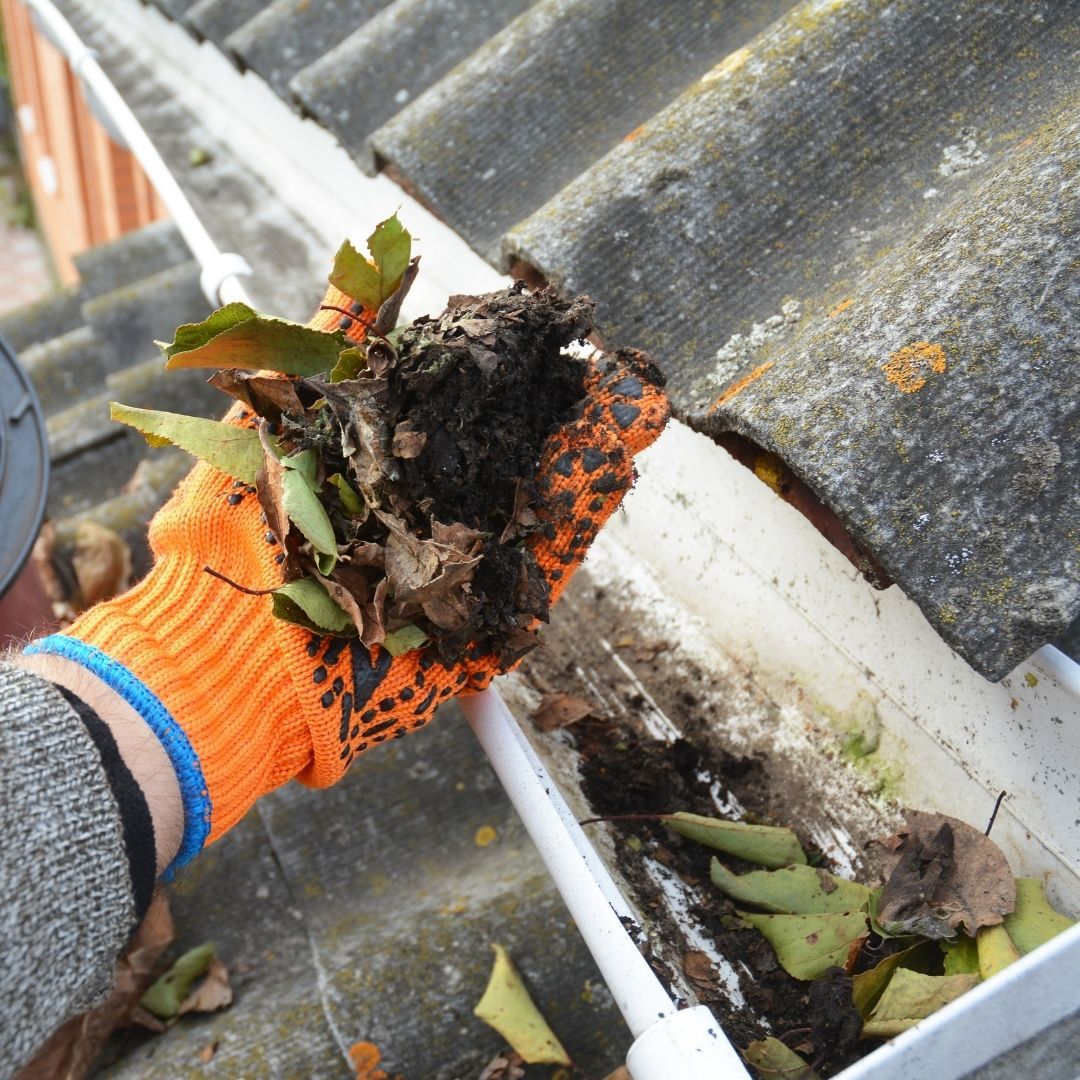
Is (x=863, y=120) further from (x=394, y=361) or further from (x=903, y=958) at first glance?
(x=903, y=958)

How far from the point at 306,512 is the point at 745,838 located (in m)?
0.68

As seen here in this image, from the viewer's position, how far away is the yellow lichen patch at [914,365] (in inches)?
40.6

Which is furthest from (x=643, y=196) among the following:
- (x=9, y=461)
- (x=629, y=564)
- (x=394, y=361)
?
(x=9, y=461)

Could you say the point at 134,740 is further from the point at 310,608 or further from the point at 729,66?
the point at 729,66

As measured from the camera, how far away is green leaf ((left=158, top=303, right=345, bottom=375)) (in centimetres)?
119

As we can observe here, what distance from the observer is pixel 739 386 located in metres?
1.19

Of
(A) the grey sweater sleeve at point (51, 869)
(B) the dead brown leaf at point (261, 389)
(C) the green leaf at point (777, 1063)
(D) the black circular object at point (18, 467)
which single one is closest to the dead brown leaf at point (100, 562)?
(D) the black circular object at point (18, 467)

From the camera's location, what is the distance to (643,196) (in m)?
1.40

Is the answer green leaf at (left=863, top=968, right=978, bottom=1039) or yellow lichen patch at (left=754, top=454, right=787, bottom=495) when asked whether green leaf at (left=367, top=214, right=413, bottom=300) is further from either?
green leaf at (left=863, top=968, right=978, bottom=1039)

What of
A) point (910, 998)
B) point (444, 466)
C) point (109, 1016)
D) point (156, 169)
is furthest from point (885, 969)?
point (156, 169)

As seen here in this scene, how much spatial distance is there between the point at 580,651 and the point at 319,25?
1.79 meters

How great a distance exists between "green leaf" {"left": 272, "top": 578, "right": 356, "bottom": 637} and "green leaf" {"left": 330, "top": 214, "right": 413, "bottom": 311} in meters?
0.37

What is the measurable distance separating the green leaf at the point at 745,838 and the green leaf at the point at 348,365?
0.69 m

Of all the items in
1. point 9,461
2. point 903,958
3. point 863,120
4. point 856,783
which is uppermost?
point 9,461
